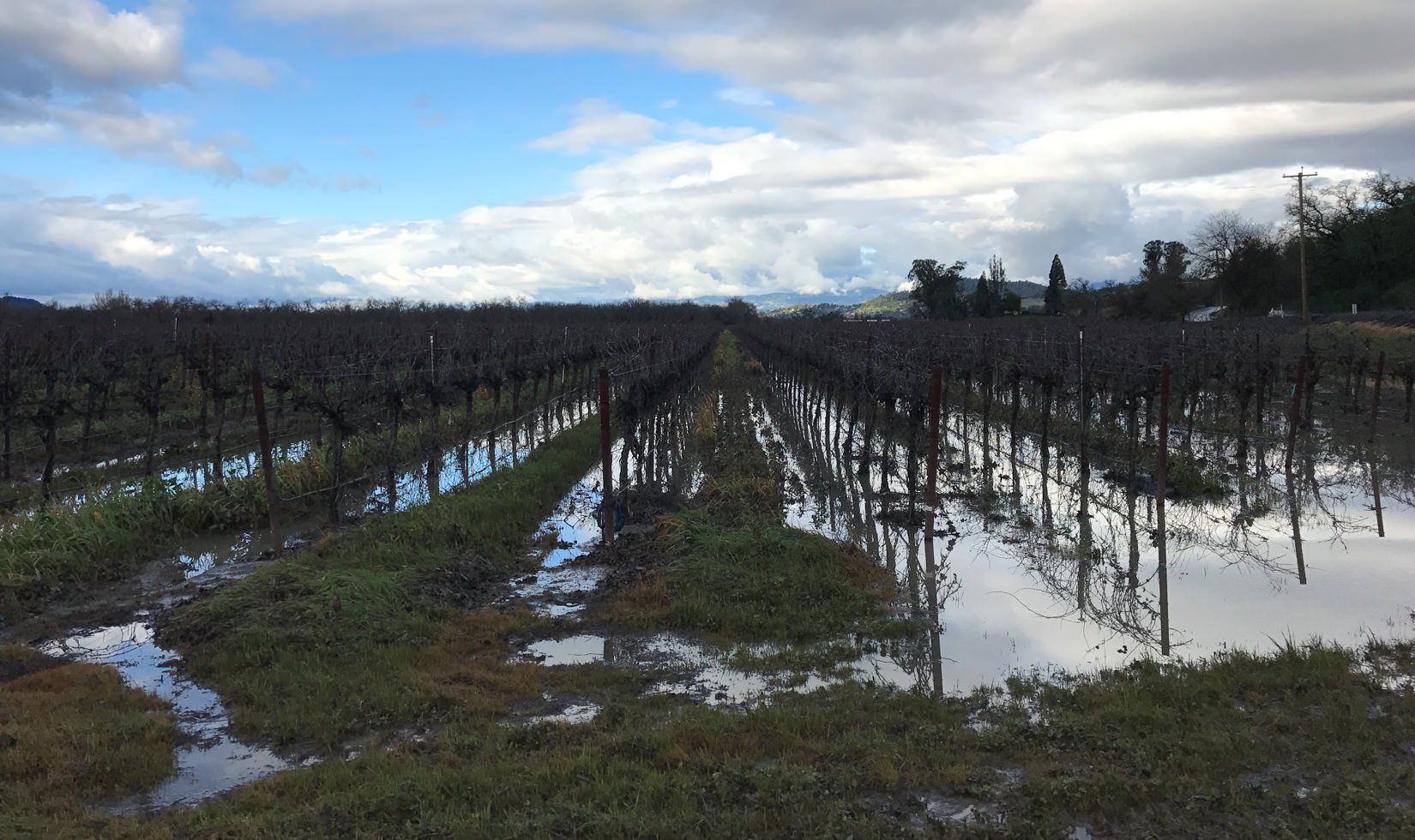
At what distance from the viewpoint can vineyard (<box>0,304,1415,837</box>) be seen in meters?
4.81

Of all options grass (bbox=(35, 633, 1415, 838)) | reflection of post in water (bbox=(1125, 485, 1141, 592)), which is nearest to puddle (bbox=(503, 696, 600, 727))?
grass (bbox=(35, 633, 1415, 838))

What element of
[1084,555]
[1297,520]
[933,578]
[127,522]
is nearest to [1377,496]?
[1297,520]

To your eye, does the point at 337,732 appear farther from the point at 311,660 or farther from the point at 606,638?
the point at 606,638

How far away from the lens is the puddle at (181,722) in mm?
5180

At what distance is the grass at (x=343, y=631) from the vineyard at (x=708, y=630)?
4cm

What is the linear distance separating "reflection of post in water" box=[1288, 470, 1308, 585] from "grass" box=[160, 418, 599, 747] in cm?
838

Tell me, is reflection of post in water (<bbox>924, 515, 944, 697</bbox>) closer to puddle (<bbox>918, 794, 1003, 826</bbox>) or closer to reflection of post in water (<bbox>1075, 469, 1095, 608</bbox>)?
reflection of post in water (<bbox>1075, 469, 1095, 608</bbox>)

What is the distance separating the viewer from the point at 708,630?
8.18 meters

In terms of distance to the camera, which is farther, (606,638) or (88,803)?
(606,638)

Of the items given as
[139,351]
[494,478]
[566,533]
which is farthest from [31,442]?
[566,533]

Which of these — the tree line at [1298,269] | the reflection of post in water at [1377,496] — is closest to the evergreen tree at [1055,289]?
the tree line at [1298,269]

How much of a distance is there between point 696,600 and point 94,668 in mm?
4855

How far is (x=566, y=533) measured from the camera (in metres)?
12.4

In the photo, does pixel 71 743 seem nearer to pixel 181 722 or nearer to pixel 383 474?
pixel 181 722
